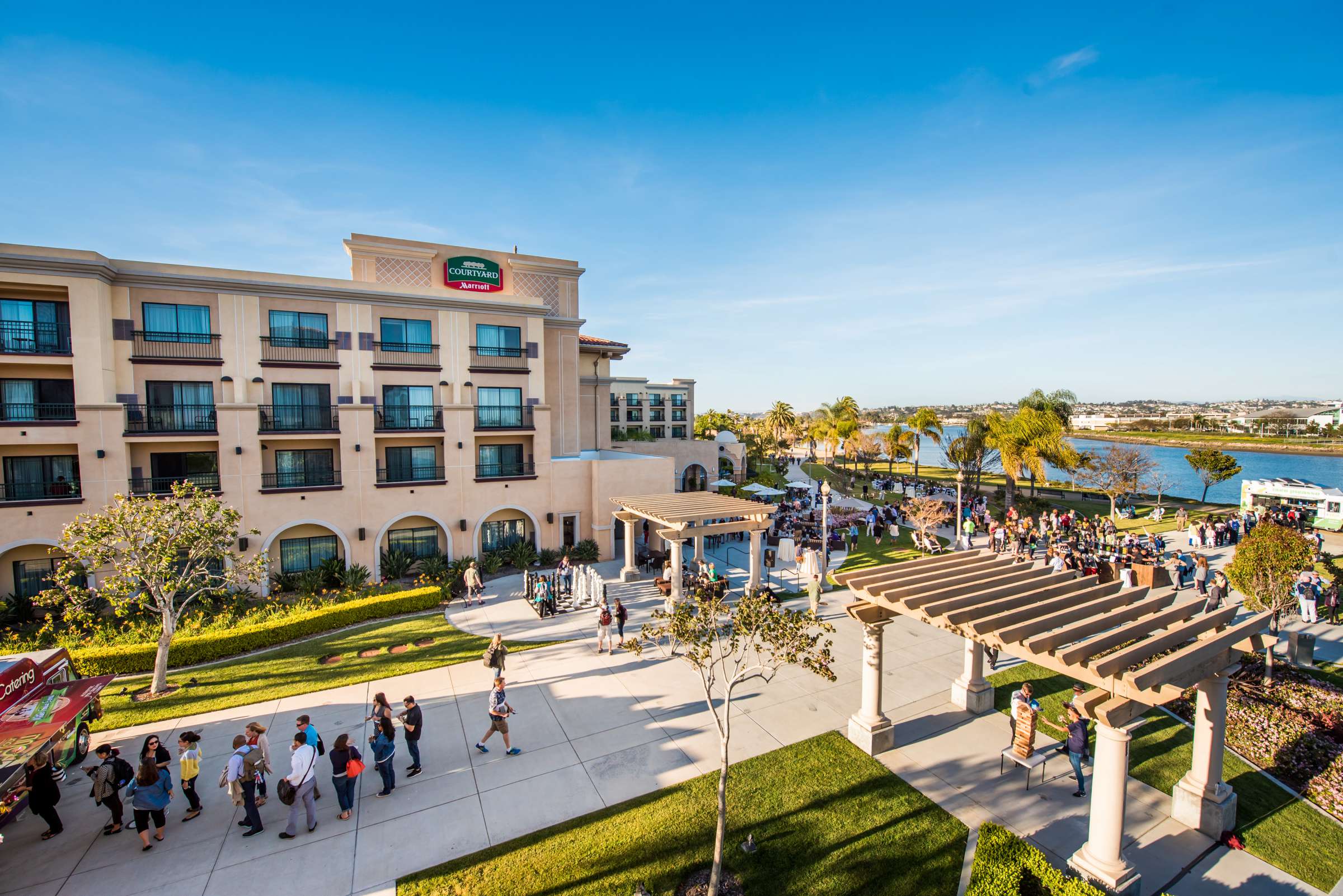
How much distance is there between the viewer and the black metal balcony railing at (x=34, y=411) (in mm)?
20281

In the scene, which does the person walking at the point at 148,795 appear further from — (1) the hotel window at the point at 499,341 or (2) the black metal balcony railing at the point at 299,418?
(1) the hotel window at the point at 499,341

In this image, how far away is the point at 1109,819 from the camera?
314 inches

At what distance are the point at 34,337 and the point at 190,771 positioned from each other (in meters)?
20.9

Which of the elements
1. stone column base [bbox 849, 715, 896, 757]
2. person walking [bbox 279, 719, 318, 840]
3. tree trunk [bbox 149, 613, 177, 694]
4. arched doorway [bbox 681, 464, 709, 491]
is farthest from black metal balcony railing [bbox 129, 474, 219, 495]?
arched doorway [bbox 681, 464, 709, 491]

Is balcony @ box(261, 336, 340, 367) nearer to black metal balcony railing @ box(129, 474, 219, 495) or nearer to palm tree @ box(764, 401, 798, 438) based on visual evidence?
black metal balcony railing @ box(129, 474, 219, 495)

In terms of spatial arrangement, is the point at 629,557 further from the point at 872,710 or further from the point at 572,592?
the point at 872,710

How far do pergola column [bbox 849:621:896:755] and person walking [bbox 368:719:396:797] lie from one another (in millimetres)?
8774

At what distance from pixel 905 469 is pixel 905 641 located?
61457 millimetres

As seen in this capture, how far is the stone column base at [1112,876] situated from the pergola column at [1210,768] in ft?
6.46

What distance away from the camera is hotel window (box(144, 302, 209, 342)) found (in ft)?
71.8

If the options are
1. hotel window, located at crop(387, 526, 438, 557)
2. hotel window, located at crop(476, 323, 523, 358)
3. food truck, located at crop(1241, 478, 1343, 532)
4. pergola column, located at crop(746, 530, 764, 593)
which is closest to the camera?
pergola column, located at crop(746, 530, 764, 593)

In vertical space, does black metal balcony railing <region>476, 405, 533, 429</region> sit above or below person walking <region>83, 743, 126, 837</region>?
above

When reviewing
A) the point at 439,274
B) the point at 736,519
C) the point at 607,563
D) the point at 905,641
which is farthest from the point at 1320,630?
the point at 439,274

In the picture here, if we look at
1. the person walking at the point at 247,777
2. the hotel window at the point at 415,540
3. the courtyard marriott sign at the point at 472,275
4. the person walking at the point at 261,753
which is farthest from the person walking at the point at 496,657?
the courtyard marriott sign at the point at 472,275
